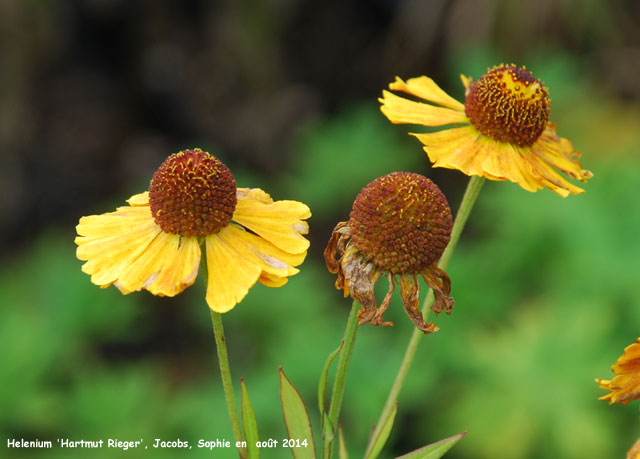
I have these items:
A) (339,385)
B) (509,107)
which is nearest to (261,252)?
(339,385)

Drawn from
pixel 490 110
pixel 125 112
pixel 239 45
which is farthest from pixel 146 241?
pixel 125 112

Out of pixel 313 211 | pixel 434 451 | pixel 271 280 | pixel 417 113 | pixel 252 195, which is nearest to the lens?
pixel 434 451

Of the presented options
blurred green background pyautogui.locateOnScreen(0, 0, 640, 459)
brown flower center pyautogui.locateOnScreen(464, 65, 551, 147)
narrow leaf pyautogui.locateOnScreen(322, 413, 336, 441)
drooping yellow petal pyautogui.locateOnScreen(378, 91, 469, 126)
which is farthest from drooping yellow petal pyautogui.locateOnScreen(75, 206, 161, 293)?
blurred green background pyautogui.locateOnScreen(0, 0, 640, 459)

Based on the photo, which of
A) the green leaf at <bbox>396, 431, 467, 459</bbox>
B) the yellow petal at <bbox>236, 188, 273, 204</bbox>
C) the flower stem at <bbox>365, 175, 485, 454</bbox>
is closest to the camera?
the green leaf at <bbox>396, 431, 467, 459</bbox>

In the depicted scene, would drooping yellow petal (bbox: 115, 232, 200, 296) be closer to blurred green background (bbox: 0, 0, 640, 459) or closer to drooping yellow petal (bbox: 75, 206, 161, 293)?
drooping yellow petal (bbox: 75, 206, 161, 293)

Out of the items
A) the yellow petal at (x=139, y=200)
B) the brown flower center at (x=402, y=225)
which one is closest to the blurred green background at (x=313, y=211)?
the yellow petal at (x=139, y=200)

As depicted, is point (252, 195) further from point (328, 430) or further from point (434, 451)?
point (434, 451)

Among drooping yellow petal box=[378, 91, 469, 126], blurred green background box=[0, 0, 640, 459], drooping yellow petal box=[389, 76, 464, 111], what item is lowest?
blurred green background box=[0, 0, 640, 459]
